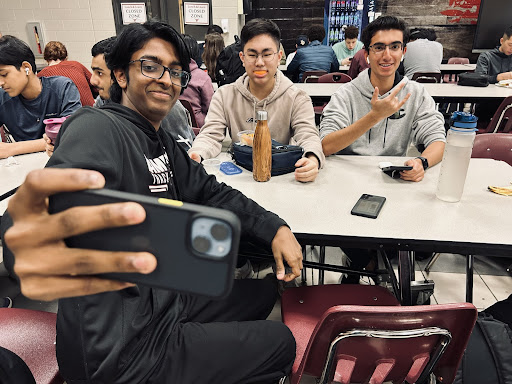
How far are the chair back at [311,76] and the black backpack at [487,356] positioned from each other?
403cm

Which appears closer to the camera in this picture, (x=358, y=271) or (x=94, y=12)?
(x=358, y=271)

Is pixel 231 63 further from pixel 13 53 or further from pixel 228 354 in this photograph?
pixel 228 354

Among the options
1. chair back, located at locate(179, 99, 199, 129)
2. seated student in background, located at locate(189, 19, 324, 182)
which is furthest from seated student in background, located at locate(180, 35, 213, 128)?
seated student in background, located at locate(189, 19, 324, 182)

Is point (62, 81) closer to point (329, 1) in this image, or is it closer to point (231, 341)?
point (231, 341)

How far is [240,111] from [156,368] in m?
1.53

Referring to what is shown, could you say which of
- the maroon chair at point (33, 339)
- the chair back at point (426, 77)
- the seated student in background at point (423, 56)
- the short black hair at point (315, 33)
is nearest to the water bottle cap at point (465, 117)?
the maroon chair at point (33, 339)

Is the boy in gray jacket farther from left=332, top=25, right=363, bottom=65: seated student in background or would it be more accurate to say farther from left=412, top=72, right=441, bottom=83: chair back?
left=332, top=25, right=363, bottom=65: seated student in background

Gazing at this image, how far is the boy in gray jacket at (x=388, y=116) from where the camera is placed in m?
1.91

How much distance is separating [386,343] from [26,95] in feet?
8.02

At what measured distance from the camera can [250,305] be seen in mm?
1389

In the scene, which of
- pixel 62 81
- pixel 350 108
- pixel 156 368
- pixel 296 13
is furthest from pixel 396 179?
pixel 296 13

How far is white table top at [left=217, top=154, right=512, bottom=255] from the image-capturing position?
1212 millimetres

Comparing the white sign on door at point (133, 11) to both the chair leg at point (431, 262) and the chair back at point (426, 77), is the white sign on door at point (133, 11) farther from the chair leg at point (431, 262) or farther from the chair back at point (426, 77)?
the chair leg at point (431, 262)

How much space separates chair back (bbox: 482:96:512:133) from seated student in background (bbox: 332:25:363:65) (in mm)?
3800
